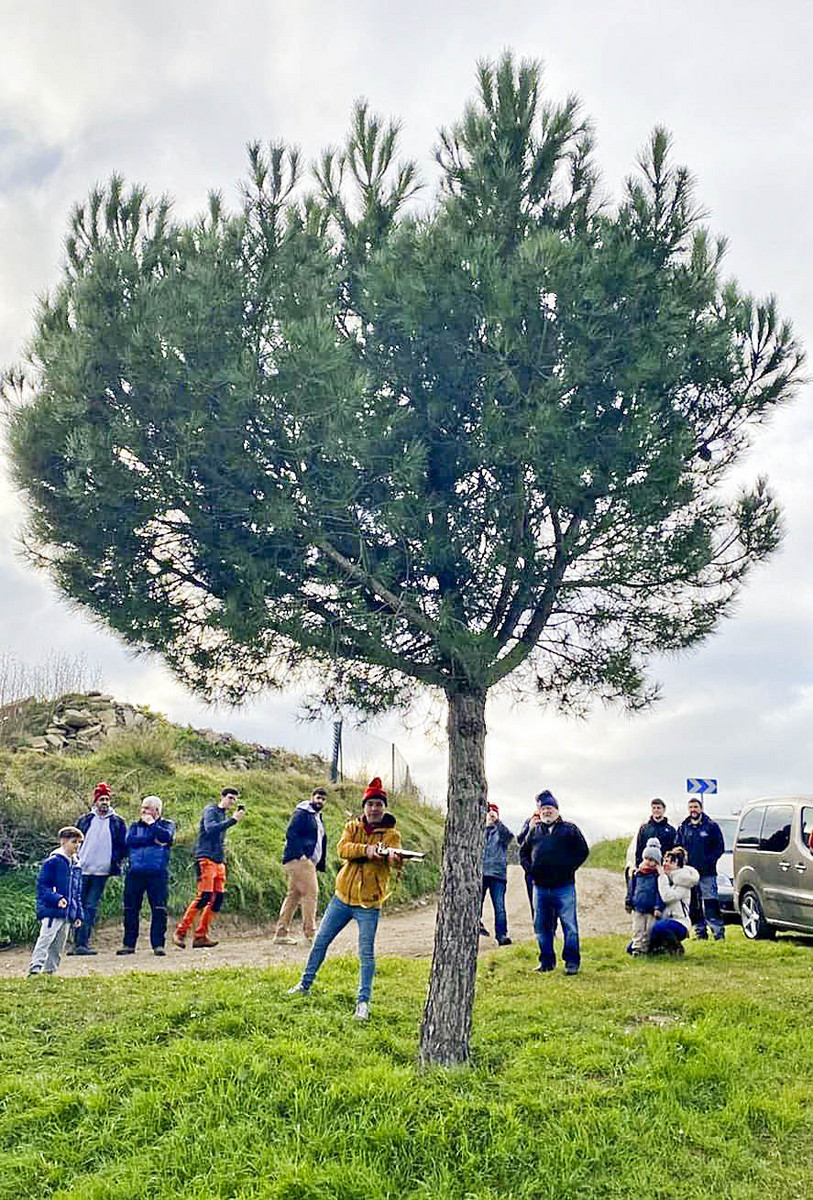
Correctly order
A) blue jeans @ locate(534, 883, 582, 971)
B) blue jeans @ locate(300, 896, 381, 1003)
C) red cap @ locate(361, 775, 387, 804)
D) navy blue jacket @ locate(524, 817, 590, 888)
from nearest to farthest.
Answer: blue jeans @ locate(300, 896, 381, 1003), red cap @ locate(361, 775, 387, 804), blue jeans @ locate(534, 883, 582, 971), navy blue jacket @ locate(524, 817, 590, 888)

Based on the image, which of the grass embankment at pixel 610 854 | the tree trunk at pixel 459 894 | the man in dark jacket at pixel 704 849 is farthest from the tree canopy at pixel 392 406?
the grass embankment at pixel 610 854

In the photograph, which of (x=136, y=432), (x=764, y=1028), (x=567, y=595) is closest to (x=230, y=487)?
(x=136, y=432)

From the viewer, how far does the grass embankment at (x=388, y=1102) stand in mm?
5426

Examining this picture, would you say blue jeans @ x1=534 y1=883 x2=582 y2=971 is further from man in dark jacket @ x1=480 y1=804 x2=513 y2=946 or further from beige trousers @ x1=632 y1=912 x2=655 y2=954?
man in dark jacket @ x1=480 y1=804 x2=513 y2=946

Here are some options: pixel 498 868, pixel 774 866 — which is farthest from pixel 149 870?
pixel 774 866

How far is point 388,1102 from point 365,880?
1969mm

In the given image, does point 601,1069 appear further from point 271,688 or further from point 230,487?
point 230,487

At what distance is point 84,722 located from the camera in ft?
70.7

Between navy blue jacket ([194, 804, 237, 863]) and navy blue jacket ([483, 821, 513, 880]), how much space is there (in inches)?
123

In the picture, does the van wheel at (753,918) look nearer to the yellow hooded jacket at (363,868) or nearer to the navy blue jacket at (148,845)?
the yellow hooded jacket at (363,868)

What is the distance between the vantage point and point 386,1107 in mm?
5852

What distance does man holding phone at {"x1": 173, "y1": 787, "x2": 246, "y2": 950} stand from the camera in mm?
11680

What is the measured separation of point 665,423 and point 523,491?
47.7 inches

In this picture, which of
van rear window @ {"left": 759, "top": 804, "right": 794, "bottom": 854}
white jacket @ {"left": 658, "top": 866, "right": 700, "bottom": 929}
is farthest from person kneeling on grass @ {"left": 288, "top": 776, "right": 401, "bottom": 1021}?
van rear window @ {"left": 759, "top": 804, "right": 794, "bottom": 854}
